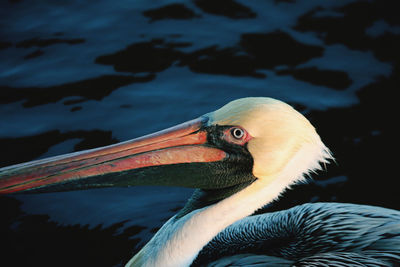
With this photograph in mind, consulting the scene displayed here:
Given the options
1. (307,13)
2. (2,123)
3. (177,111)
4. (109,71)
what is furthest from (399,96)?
(2,123)

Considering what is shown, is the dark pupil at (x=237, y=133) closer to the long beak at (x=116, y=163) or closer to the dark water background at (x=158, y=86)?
the long beak at (x=116, y=163)

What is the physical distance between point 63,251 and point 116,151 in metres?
1.31

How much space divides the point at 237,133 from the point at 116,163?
0.60 m

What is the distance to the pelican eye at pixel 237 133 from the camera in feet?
9.05

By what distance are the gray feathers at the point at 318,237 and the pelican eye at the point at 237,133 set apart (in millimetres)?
647

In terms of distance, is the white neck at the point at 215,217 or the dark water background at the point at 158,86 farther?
the dark water background at the point at 158,86

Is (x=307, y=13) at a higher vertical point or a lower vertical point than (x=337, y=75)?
higher

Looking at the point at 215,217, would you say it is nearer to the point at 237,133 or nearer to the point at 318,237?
the point at 237,133

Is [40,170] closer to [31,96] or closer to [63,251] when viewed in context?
[63,251]

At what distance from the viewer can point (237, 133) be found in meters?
2.77

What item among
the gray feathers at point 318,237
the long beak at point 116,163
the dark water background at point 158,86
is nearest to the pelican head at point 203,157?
the long beak at point 116,163

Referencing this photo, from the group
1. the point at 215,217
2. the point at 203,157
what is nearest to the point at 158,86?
the point at 203,157

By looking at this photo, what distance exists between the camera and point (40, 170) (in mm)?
2709

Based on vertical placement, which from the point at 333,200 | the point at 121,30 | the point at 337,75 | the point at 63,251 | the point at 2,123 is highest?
the point at 121,30
